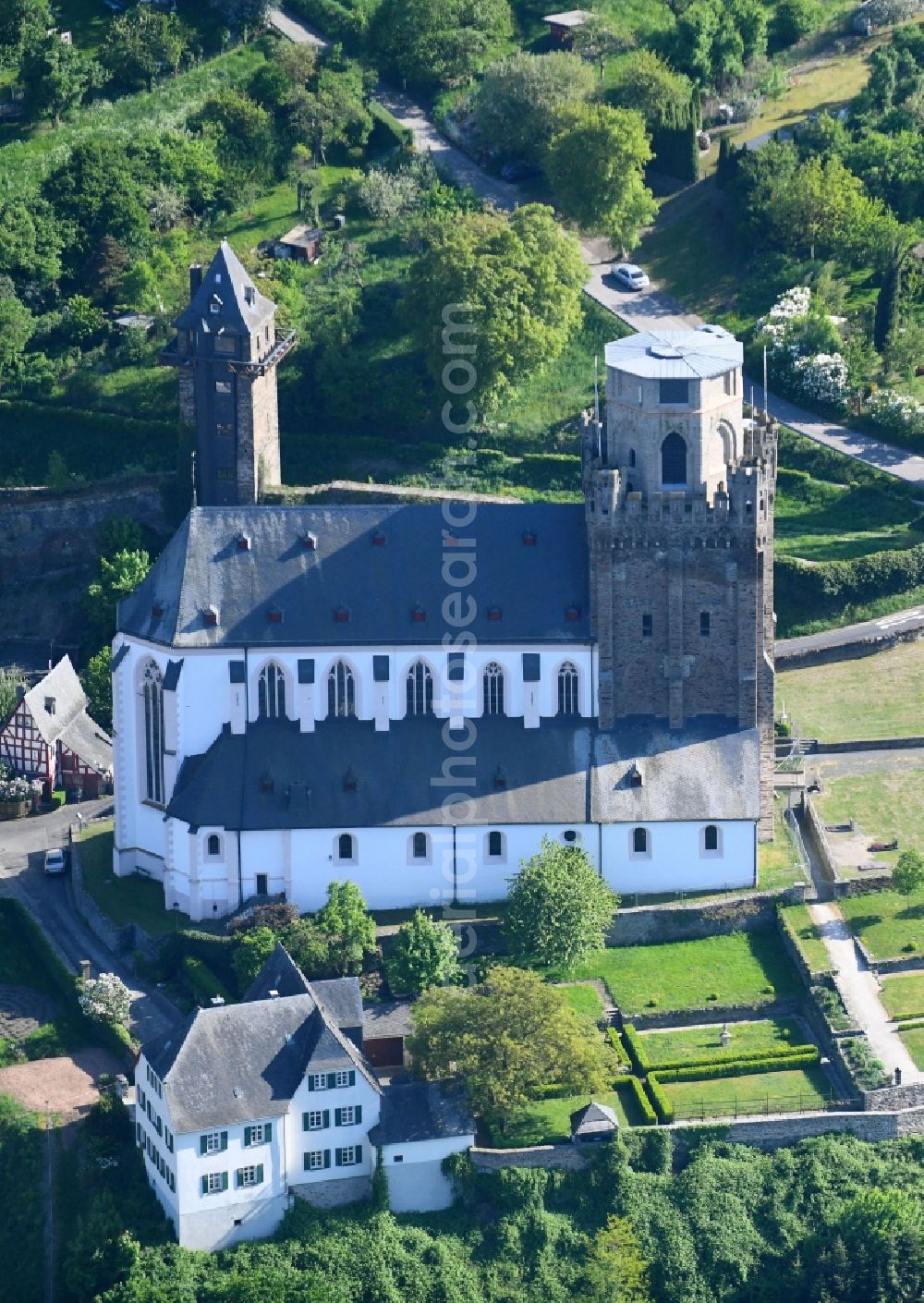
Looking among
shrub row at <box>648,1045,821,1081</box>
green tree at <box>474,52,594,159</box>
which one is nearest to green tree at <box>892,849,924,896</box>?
shrub row at <box>648,1045,821,1081</box>

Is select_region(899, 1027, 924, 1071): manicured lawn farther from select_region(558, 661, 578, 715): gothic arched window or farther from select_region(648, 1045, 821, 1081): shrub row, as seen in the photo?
select_region(558, 661, 578, 715): gothic arched window

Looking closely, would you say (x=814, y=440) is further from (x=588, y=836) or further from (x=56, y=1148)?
(x=56, y=1148)

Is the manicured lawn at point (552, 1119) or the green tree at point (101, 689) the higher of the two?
the green tree at point (101, 689)

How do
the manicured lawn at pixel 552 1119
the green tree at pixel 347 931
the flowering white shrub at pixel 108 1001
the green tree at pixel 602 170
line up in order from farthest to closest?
the green tree at pixel 602 170 < the green tree at pixel 347 931 < the flowering white shrub at pixel 108 1001 < the manicured lawn at pixel 552 1119

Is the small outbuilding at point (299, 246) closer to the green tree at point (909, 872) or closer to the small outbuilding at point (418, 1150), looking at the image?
the green tree at point (909, 872)

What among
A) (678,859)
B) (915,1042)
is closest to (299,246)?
(678,859)

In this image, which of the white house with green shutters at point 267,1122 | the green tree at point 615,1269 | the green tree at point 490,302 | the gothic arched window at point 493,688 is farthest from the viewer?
the green tree at point 490,302

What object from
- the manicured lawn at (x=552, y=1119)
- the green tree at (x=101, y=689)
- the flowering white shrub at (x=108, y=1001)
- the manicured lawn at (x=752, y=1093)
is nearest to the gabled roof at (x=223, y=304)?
the green tree at (x=101, y=689)
